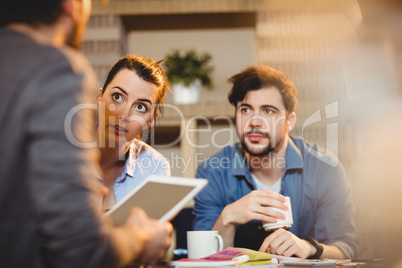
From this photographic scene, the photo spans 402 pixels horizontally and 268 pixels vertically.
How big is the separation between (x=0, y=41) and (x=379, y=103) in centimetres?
287

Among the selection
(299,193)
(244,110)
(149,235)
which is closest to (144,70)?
(244,110)

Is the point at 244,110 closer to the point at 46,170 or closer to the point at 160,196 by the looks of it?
the point at 160,196

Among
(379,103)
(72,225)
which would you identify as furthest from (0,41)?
(379,103)

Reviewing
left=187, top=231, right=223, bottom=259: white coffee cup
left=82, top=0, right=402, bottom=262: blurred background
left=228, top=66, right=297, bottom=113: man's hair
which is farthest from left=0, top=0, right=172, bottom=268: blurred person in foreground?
left=82, top=0, right=402, bottom=262: blurred background

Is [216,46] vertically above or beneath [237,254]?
above

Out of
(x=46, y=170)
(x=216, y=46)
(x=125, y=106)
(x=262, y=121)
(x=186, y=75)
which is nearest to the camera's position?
(x=46, y=170)

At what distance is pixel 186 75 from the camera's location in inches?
108

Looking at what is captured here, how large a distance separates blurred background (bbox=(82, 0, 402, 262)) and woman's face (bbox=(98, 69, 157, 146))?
37.8 inches

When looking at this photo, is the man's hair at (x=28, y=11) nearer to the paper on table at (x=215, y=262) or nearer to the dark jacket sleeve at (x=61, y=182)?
the dark jacket sleeve at (x=61, y=182)

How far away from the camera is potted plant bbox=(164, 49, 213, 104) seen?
274cm

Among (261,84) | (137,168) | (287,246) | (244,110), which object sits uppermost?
(261,84)

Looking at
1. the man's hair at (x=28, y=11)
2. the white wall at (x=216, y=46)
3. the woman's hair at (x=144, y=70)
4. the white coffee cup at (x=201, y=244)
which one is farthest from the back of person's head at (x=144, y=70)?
the white wall at (x=216, y=46)

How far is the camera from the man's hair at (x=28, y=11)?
65 centimetres

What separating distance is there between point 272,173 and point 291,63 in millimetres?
1225
